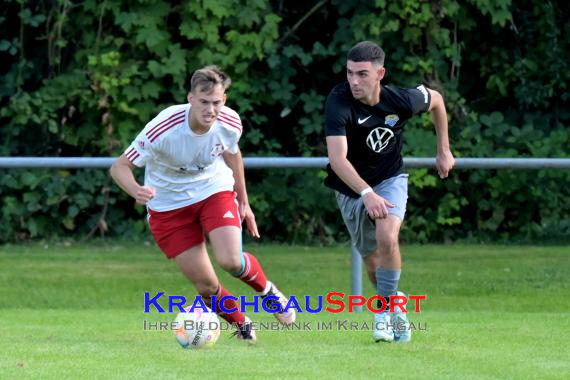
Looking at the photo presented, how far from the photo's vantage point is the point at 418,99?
870cm

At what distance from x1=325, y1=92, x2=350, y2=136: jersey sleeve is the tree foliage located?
6464mm

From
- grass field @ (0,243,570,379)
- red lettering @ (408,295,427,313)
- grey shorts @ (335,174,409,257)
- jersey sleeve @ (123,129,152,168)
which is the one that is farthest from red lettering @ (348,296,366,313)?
jersey sleeve @ (123,129,152,168)

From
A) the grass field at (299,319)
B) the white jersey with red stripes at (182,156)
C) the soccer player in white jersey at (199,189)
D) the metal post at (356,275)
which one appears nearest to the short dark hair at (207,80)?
the soccer player in white jersey at (199,189)

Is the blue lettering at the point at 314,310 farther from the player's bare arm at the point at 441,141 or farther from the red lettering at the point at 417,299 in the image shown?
the player's bare arm at the point at 441,141

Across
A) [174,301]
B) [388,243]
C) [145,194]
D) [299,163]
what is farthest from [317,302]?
[145,194]

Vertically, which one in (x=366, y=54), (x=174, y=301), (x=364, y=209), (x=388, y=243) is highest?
(x=366, y=54)

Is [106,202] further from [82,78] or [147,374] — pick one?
[147,374]

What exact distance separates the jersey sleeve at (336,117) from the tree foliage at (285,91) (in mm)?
6464

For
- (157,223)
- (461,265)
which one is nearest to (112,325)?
(157,223)

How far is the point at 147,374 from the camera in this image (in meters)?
6.70

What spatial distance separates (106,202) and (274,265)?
3300mm

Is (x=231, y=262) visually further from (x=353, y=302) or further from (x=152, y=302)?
(x=152, y=302)

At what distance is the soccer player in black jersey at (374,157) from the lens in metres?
8.17

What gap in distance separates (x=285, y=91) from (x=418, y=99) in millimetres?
6949
